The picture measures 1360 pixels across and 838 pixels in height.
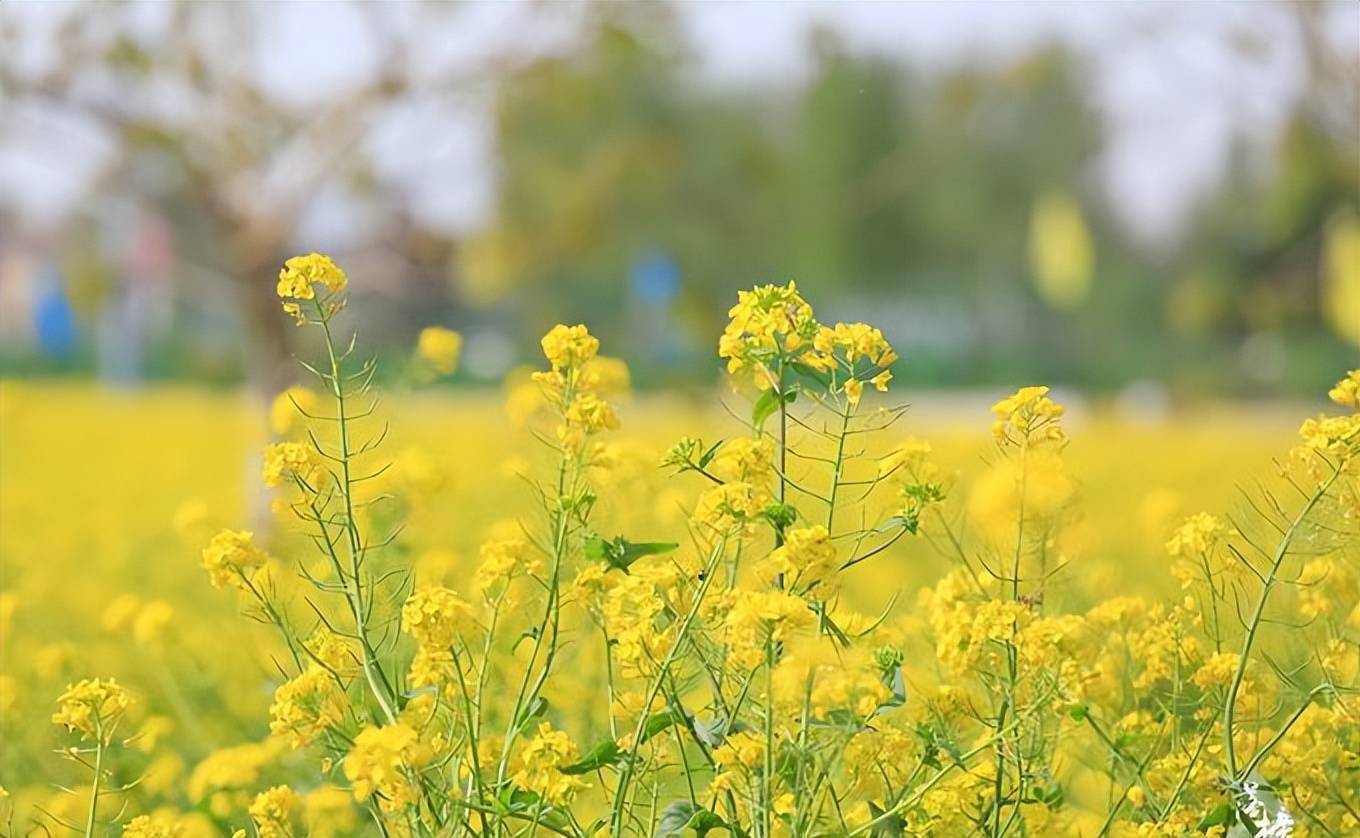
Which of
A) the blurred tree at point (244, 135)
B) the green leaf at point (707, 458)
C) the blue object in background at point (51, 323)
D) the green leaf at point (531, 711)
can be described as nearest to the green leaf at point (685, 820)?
the green leaf at point (531, 711)

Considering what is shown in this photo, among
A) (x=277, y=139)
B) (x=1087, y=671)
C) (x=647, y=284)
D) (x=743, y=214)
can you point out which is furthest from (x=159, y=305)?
(x=1087, y=671)

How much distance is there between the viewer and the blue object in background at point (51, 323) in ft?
90.8

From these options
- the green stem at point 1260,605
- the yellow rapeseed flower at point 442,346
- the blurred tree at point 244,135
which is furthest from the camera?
the blurred tree at point 244,135

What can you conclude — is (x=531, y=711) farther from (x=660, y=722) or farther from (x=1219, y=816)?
(x=1219, y=816)

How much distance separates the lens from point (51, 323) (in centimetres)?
2805

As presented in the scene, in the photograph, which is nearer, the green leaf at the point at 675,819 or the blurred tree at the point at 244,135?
the green leaf at the point at 675,819

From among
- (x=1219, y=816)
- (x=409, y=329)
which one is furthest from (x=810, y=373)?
(x=409, y=329)

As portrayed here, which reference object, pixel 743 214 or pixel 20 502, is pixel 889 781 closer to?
pixel 20 502

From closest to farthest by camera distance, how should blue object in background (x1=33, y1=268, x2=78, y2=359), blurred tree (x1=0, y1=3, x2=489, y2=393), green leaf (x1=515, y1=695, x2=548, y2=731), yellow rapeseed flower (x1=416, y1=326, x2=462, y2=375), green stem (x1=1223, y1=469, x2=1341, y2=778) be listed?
green stem (x1=1223, y1=469, x2=1341, y2=778)
green leaf (x1=515, y1=695, x2=548, y2=731)
yellow rapeseed flower (x1=416, y1=326, x2=462, y2=375)
blurred tree (x1=0, y1=3, x2=489, y2=393)
blue object in background (x1=33, y1=268, x2=78, y2=359)

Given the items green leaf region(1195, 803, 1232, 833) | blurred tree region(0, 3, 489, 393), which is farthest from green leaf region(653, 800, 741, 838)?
blurred tree region(0, 3, 489, 393)

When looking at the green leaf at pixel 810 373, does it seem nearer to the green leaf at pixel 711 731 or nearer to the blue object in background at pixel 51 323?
the green leaf at pixel 711 731

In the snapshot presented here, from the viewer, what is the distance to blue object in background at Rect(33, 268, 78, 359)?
27.7 m

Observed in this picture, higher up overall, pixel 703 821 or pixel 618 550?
pixel 618 550

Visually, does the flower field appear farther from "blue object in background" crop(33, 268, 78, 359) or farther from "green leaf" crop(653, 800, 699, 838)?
"blue object in background" crop(33, 268, 78, 359)
